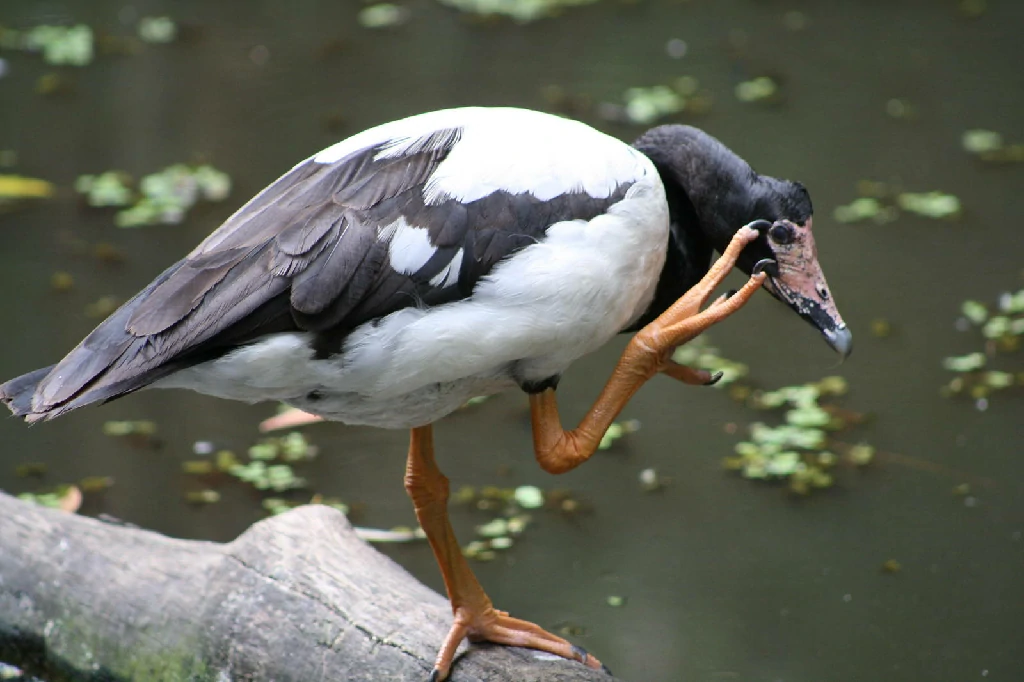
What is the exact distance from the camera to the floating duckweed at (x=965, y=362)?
3.92 meters

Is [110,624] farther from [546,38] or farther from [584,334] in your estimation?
[546,38]

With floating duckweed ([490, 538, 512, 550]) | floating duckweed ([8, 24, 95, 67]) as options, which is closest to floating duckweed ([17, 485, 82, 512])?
floating duckweed ([490, 538, 512, 550])

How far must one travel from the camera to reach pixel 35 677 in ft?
9.21

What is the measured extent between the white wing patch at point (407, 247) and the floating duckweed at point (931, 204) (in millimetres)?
3038

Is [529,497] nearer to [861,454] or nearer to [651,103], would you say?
[861,454]

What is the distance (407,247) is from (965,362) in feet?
7.97

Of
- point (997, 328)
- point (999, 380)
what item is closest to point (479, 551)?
point (999, 380)

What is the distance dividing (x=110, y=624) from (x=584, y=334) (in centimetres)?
131

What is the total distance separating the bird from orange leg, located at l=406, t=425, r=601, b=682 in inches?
4.7

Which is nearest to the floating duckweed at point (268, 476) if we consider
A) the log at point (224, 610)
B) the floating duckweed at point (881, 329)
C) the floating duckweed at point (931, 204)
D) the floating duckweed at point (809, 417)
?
the log at point (224, 610)

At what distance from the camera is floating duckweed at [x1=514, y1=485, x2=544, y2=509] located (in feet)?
11.7

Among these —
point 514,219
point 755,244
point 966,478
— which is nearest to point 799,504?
point 966,478

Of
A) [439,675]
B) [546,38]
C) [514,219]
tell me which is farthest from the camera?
[546,38]

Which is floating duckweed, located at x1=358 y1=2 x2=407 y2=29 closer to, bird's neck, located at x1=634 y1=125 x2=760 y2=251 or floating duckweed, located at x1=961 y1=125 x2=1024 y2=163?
floating duckweed, located at x1=961 y1=125 x2=1024 y2=163
